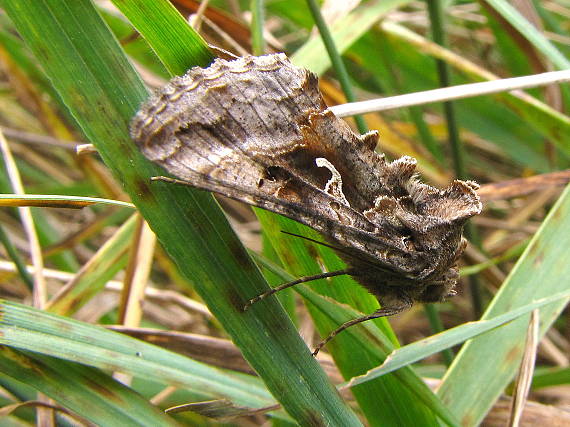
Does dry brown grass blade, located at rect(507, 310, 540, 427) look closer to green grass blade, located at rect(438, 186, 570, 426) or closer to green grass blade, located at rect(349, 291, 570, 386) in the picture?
green grass blade, located at rect(438, 186, 570, 426)

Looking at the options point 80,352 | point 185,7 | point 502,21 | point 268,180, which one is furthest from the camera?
point 502,21

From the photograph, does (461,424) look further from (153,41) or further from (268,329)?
(153,41)

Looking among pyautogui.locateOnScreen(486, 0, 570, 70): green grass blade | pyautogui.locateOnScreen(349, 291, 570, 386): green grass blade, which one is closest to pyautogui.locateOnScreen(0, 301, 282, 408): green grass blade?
pyautogui.locateOnScreen(349, 291, 570, 386): green grass blade

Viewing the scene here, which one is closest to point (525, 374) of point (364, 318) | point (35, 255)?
point (364, 318)

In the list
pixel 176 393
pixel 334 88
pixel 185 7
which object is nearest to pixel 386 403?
pixel 176 393

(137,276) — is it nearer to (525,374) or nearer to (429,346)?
(429,346)

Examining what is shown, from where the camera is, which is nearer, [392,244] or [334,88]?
[392,244]
